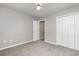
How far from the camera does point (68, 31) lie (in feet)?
12.0

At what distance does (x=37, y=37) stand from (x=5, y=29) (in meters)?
3.14

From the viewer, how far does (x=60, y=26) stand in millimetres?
4078

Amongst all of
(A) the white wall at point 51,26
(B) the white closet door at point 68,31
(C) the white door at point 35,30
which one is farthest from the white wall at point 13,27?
(B) the white closet door at point 68,31

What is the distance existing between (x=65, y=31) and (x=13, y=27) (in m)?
3.37

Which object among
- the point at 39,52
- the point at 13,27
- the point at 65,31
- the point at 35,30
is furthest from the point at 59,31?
the point at 13,27

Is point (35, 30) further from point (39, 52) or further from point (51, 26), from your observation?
point (39, 52)

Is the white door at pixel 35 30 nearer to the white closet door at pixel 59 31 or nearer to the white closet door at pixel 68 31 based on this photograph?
the white closet door at pixel 59 31

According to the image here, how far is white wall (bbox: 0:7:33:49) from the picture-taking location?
3.42 m

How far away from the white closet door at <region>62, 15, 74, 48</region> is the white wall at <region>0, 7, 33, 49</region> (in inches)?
110

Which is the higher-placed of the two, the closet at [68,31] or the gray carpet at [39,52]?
the closet at [68,31]

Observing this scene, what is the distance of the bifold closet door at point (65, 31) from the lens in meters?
3.51

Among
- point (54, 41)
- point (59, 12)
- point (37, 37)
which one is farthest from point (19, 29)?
point (59, 12)

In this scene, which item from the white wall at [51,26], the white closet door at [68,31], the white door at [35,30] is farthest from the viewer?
the white door at [35,30]

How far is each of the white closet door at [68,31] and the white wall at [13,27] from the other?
280cm
